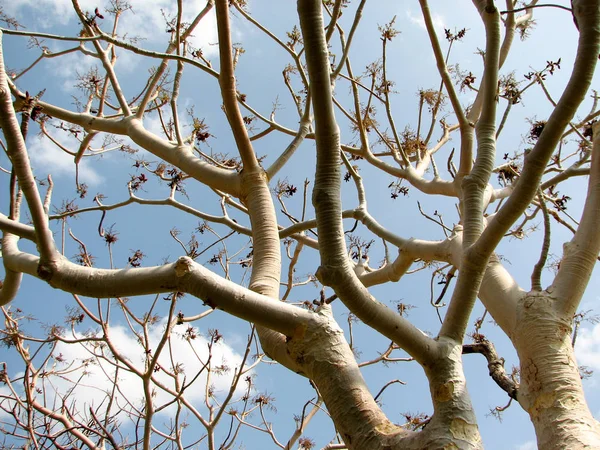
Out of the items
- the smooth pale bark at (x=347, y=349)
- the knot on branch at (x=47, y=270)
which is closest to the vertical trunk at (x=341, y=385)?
the smooth pale bark at (x=347, y=349)

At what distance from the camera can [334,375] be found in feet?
5.36

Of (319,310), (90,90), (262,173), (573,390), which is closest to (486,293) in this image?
(573,390)

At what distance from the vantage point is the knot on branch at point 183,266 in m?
1.68

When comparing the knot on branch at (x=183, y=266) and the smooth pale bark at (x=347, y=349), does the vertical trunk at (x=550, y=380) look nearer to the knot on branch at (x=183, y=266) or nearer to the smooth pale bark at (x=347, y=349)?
the smooth pale bark at (x=347, y=349)

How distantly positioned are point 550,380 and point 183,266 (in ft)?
6.05

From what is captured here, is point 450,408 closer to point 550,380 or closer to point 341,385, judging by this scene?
point 341,385

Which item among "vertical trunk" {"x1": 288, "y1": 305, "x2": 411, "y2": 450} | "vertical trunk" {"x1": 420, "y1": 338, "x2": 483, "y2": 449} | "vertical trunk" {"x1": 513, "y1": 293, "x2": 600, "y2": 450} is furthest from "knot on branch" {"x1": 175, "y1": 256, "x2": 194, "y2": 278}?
"vertical trunk" {"x1": 513, "y1": 293, "x2": 600, "y2": 450}

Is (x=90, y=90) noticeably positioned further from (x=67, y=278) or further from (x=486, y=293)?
(x=486, y=293)

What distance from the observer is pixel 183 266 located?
66.6 inches

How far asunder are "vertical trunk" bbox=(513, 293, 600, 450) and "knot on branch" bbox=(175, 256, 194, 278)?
1.75m

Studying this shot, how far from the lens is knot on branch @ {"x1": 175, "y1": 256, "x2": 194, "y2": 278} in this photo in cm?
168

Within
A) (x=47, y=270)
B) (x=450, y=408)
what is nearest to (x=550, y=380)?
(x=450, y=408)

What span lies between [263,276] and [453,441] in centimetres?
118

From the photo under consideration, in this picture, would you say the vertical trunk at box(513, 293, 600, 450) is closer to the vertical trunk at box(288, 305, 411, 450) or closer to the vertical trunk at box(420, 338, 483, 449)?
the vertical trunk at box(420, 338, 483, 449)
